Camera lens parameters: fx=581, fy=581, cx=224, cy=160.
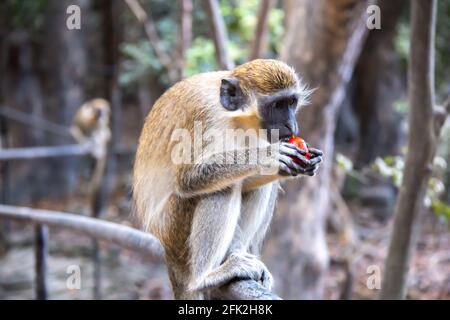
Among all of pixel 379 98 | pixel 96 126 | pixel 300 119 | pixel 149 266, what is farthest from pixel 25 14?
pixel 300 119

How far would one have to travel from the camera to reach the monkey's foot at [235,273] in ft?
10.6

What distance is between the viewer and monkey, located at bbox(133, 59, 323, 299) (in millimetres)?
3377

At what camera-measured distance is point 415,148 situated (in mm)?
3779

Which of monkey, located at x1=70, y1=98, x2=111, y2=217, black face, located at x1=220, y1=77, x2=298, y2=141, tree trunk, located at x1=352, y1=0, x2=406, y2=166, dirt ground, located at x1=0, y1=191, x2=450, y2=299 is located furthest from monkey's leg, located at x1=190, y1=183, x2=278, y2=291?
tree trunk, located at x1=352, y1=0, x2=406, y2=166

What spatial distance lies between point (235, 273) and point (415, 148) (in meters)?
1.48

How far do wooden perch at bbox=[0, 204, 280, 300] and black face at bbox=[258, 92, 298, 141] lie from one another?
95 centimetres

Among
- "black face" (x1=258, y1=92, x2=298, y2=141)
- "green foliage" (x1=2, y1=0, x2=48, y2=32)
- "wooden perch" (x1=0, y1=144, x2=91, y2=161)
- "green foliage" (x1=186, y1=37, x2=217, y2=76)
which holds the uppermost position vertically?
"green foliage" (x1=2, y1=0, x2=48, y2=32)

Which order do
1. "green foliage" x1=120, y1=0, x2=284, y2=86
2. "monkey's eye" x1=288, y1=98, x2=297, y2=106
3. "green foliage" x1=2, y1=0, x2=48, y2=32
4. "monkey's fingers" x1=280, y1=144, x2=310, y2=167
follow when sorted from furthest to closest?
"green foliage" x1=2, y1=0, x2=48, y2=32, "green foliage" x1=120, y1=0, x2=284, y2=86, "monkey's eye" x1=288, y1=98, x2=297, y2=106, "monkey's fingers" x1=280, y1=144, x2=310, y2=167

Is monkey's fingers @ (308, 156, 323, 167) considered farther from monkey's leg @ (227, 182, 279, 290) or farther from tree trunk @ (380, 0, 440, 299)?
tree trunk @ (380, 0, 440, 299)

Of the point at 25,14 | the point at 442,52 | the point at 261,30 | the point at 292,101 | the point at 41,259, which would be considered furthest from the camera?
the point at 25,14

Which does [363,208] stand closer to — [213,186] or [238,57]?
[238,57]

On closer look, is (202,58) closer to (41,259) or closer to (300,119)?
(300,119)

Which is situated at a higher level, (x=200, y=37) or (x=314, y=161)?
(x=200, y=37)

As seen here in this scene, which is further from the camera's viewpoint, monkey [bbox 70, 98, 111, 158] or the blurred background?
monkey [bbox 70, 98, 111, 158]
